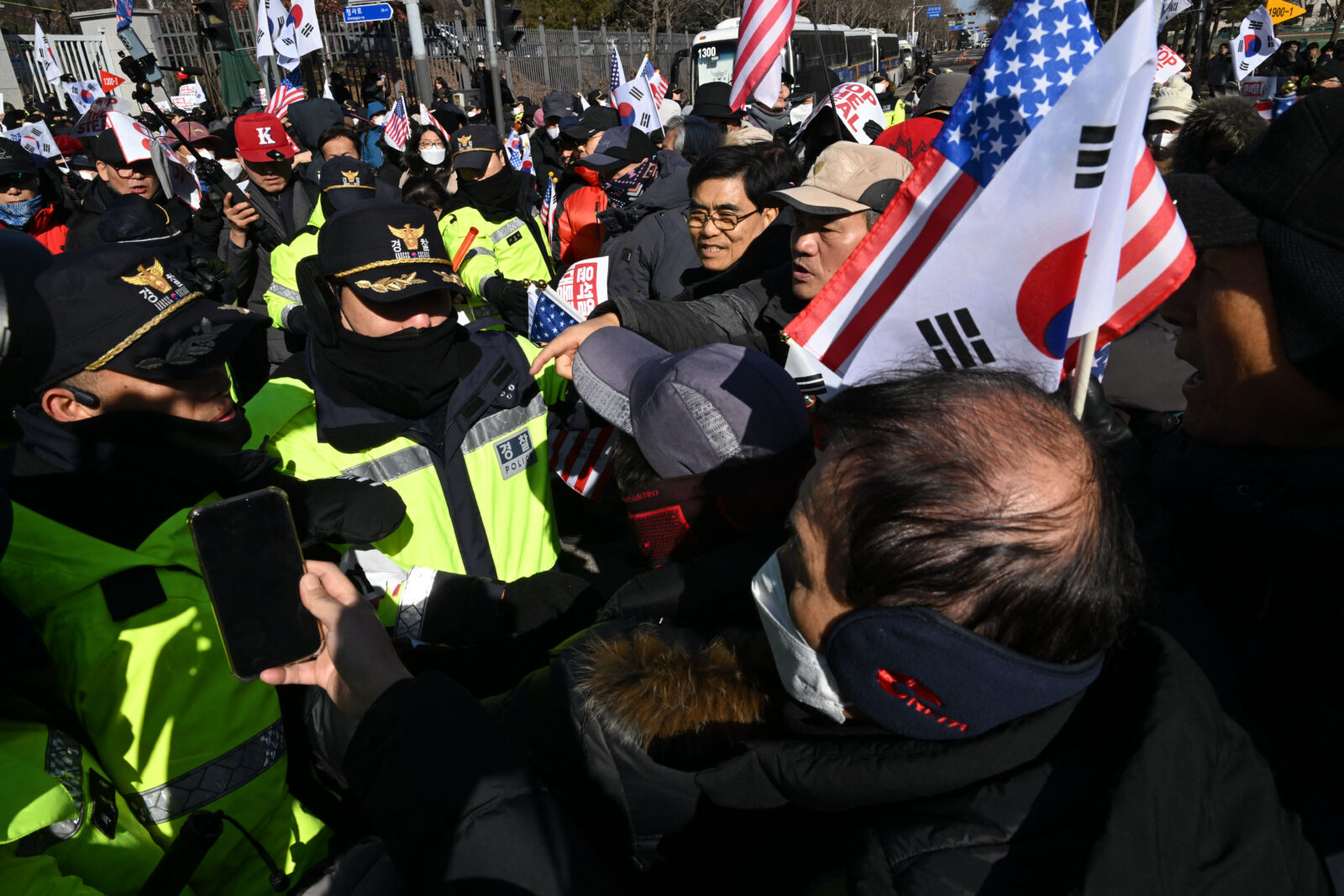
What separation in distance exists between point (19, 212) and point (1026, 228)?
21.7ft

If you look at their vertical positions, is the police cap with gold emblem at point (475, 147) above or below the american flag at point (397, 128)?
above

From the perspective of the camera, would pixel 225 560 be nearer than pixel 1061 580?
No

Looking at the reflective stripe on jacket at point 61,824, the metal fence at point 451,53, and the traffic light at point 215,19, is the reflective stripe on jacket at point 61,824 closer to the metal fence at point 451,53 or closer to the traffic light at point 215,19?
the traffic light at point 215,19

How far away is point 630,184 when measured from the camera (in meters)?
5.61

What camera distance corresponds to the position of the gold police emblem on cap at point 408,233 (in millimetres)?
2538

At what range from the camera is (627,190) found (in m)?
5.61

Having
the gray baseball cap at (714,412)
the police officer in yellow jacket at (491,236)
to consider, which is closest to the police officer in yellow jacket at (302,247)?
the police officer in yellow jacket at (491,236)

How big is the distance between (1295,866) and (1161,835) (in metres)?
0.26

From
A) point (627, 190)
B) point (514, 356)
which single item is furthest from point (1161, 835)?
point (627, 190)

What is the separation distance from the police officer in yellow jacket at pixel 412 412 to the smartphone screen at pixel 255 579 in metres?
0.76

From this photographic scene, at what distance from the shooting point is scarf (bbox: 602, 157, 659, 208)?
5602 millimetres

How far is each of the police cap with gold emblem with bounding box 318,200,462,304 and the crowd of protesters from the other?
0.02m

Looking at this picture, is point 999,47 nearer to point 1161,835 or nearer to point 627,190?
point 1161,835

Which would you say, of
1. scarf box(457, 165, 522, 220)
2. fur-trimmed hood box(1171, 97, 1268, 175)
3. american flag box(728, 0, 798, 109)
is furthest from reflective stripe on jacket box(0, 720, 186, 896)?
american flag box(728, 0, 798, 109)
